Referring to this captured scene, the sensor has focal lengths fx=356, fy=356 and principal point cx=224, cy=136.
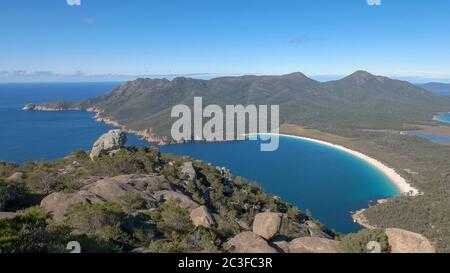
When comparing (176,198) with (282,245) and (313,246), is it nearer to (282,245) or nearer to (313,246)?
(282,245)

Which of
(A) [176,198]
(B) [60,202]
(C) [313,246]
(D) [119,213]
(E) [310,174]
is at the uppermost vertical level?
(B) [60,202]

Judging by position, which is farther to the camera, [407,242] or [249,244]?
[249,244]

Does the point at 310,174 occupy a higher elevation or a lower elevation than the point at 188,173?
lower

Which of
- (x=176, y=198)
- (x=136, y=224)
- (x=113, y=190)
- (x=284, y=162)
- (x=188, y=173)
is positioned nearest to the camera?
(x=136, y=224)

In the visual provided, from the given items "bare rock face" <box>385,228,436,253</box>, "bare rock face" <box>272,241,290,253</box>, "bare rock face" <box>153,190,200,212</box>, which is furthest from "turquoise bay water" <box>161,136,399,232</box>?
"bare rock face" <box>385,228,436,253</box>

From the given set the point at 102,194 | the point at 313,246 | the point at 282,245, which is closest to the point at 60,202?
the point at 102,194

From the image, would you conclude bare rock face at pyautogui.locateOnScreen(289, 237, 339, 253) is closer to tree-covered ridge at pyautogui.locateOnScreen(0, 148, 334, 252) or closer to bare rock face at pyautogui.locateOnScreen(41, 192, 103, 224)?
tree-covered ridge at pyautogui.locateOnScreen(0, 148, 334, 252)
